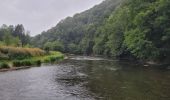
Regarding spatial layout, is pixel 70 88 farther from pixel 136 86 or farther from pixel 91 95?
pixel 136 86

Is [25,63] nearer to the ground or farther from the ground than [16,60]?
nearer to the ground

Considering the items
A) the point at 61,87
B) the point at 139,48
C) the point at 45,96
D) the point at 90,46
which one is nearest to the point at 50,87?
the point at 61,87

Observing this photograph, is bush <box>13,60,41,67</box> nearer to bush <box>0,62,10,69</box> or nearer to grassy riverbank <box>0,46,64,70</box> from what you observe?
grassy riverbank <box>0,46,64,70</box>

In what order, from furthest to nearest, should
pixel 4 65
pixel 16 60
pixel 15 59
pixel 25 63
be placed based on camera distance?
pixel 15 59 → pixel 25 63 → pixel 16 60 → pixel 4 65

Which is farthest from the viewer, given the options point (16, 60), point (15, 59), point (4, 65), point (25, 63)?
point (15, 59)

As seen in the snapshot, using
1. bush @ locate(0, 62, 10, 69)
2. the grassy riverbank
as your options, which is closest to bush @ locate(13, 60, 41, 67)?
the grassy riverbank

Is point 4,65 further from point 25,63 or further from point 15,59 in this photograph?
point 15,59

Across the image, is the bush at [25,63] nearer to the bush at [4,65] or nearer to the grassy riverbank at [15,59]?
the grassy riverbank at [15,59]

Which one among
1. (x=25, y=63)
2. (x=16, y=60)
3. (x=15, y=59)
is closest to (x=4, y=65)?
(x=16, y=60)

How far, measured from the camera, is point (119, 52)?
9756 cm

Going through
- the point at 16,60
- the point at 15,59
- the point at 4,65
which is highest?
the point at 15,59

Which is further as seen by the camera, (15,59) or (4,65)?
(15,59)

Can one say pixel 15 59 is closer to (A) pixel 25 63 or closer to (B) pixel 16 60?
(B) pixel 16 60

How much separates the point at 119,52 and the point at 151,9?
33.8m
